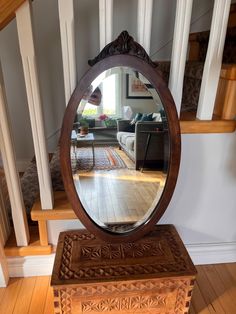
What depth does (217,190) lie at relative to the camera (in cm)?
130

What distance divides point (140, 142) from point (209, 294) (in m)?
0.93

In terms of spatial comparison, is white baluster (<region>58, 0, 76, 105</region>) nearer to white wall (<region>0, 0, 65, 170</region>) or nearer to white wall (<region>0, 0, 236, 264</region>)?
white wall (<region>0, 0, 236, 264</region>)

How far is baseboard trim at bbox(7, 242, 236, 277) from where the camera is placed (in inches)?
51.9

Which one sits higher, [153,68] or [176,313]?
[153,68]

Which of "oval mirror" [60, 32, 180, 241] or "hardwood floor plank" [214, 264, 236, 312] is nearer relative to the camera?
"oval mirror" [60, 32, 180, 241]

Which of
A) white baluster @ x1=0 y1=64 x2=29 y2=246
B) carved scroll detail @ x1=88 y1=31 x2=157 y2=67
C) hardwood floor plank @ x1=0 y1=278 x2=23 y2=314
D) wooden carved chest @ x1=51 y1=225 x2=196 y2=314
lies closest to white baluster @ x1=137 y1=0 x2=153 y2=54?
carved scroll detail @ x1=88 y1=31 x2=157 y2=67

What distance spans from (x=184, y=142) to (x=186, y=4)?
0.58m

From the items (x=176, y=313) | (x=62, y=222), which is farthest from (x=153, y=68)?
(x=176, y=313)

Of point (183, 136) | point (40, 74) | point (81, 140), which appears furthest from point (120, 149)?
point (40, 74)

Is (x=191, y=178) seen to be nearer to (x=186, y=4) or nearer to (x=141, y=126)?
(x=141, y=126)

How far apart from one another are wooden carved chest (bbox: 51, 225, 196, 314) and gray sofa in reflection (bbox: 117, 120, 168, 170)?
411mm

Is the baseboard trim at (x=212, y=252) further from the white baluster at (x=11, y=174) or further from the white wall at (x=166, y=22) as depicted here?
the white wall at (x=166, y=22)

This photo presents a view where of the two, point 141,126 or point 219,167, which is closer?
point 141,126

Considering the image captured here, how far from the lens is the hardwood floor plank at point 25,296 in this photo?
1187 mm
